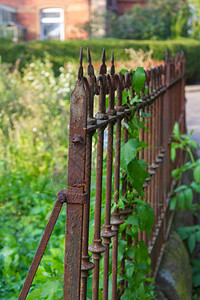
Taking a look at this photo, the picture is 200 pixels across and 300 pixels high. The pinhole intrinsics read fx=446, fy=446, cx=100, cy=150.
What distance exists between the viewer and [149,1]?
19969 mm

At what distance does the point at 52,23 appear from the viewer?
838 inches

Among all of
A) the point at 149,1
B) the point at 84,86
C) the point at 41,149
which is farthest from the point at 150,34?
the point at 84,86

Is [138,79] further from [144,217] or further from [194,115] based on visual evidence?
[194,115]

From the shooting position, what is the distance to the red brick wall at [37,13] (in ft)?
66.6

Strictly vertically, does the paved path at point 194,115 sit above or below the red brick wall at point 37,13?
below

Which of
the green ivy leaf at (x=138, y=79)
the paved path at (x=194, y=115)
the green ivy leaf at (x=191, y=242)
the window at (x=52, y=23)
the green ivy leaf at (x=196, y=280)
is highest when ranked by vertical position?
the window at (x=52, y=23)

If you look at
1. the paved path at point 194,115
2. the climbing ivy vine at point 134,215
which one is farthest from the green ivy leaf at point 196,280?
the paved path at point 194,115

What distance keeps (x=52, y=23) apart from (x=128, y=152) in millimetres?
20680

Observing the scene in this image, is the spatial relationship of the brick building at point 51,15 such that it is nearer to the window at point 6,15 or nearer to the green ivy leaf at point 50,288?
the window at point 6,15

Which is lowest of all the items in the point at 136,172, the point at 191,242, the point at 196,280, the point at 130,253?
the point at 196,280

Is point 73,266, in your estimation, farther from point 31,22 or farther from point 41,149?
point 31,22

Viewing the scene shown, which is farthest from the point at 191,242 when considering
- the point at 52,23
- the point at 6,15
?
the point at 52,23

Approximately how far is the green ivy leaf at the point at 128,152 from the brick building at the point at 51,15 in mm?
19013

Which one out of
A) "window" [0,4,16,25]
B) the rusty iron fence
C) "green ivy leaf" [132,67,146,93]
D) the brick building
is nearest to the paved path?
"green ivy leaf" [132,67,146,93]
